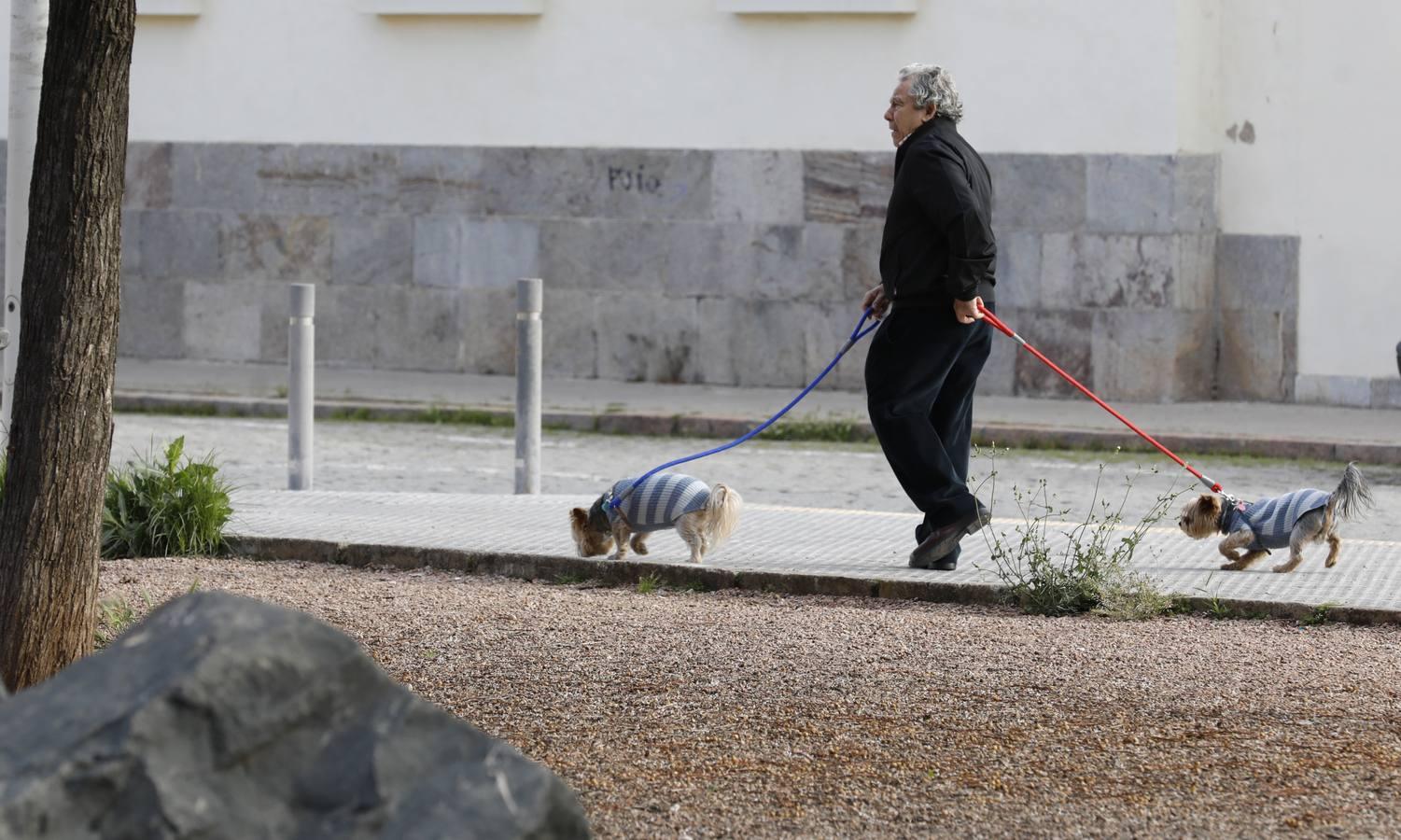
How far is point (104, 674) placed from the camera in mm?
2836

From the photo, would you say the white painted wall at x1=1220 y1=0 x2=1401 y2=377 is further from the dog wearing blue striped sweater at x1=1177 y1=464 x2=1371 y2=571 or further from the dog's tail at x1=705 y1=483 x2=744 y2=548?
the dog's tail at x1=705 y1=483 x2=744 y2=548

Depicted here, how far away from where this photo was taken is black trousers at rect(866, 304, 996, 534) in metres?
7.73

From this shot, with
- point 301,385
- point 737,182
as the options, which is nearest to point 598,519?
point 301,385

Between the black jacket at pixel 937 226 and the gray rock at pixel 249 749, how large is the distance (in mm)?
4952

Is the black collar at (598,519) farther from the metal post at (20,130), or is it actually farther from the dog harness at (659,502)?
the metal post at (20,130)

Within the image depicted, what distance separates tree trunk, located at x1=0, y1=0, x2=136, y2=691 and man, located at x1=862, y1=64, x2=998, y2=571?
3.29 m

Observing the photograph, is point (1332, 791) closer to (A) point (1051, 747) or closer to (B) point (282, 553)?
(A) point (1051, 747)

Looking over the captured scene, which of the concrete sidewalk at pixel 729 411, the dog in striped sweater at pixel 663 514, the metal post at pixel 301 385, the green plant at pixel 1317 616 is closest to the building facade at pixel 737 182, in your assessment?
the concrete sidewalk at pixel 729 411

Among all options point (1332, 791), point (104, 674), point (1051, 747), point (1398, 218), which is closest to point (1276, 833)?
point (1332, 791)

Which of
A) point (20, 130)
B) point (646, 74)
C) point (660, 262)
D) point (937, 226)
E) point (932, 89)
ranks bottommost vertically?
point (937, 226)

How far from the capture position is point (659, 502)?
7719 mm

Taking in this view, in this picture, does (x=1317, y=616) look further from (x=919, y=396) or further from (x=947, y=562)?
(x=919, y=396)

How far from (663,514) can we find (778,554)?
65cm

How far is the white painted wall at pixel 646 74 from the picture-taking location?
50.9 feet
